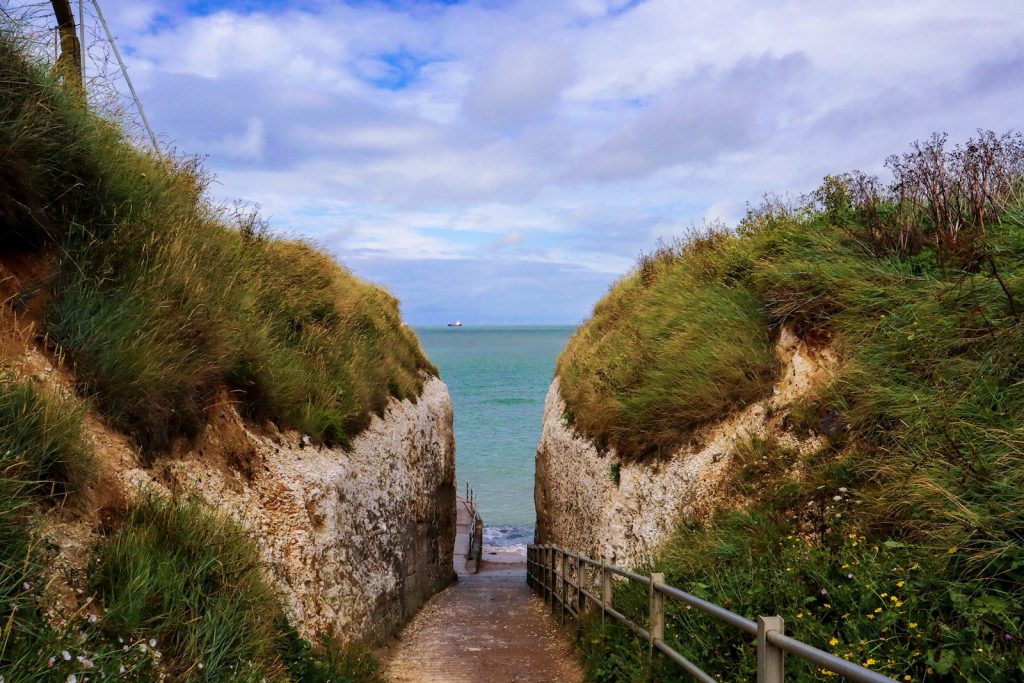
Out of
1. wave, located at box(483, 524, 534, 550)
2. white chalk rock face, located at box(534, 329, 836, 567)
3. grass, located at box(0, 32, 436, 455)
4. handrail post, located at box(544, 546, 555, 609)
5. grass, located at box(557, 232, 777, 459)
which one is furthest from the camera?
wave, located at box(483, 524, 534, 550)

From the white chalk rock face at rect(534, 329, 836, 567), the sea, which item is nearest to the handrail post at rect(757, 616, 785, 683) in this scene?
the white chalk rock face at rect(534, 329, 836, 567)

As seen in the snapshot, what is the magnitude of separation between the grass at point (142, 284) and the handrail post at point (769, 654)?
522 centimetres

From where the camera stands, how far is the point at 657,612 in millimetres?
6004

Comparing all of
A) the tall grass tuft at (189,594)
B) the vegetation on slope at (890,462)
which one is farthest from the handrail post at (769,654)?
the tall grass tuft at (189,594)

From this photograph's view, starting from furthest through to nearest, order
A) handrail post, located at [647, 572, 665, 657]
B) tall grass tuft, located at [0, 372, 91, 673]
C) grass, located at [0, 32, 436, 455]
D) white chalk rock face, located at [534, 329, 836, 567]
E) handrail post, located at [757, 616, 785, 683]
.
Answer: white chalk rock face, located at [534, 329, 836, 567] → grass, located at [0, 32, 436, 455] → handrail post, located at [647, 572, 665, 657] → tall grass tuft, located at [0, 372, 91, 673] → handrail post, located at [757, 616, 785, 683]

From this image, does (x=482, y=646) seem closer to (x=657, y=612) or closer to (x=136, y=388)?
(x=657, y=612)

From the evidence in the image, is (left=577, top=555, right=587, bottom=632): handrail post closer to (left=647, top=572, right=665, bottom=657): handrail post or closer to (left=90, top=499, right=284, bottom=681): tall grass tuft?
(left=647, top=572, right=665, bottom=657): handrail post

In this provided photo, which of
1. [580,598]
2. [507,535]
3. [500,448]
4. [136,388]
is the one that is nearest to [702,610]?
[136,388]

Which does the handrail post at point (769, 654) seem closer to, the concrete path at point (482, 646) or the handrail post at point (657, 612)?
the handrail post at point (657, 612)

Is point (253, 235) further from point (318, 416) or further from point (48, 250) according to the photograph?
point (48, 250)

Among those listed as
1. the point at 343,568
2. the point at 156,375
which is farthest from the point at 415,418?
the point at 156,375

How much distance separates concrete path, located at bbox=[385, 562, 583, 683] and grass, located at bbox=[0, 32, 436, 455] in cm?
323

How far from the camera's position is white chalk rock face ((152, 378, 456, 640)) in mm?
7270

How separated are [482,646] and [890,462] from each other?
6.41m
